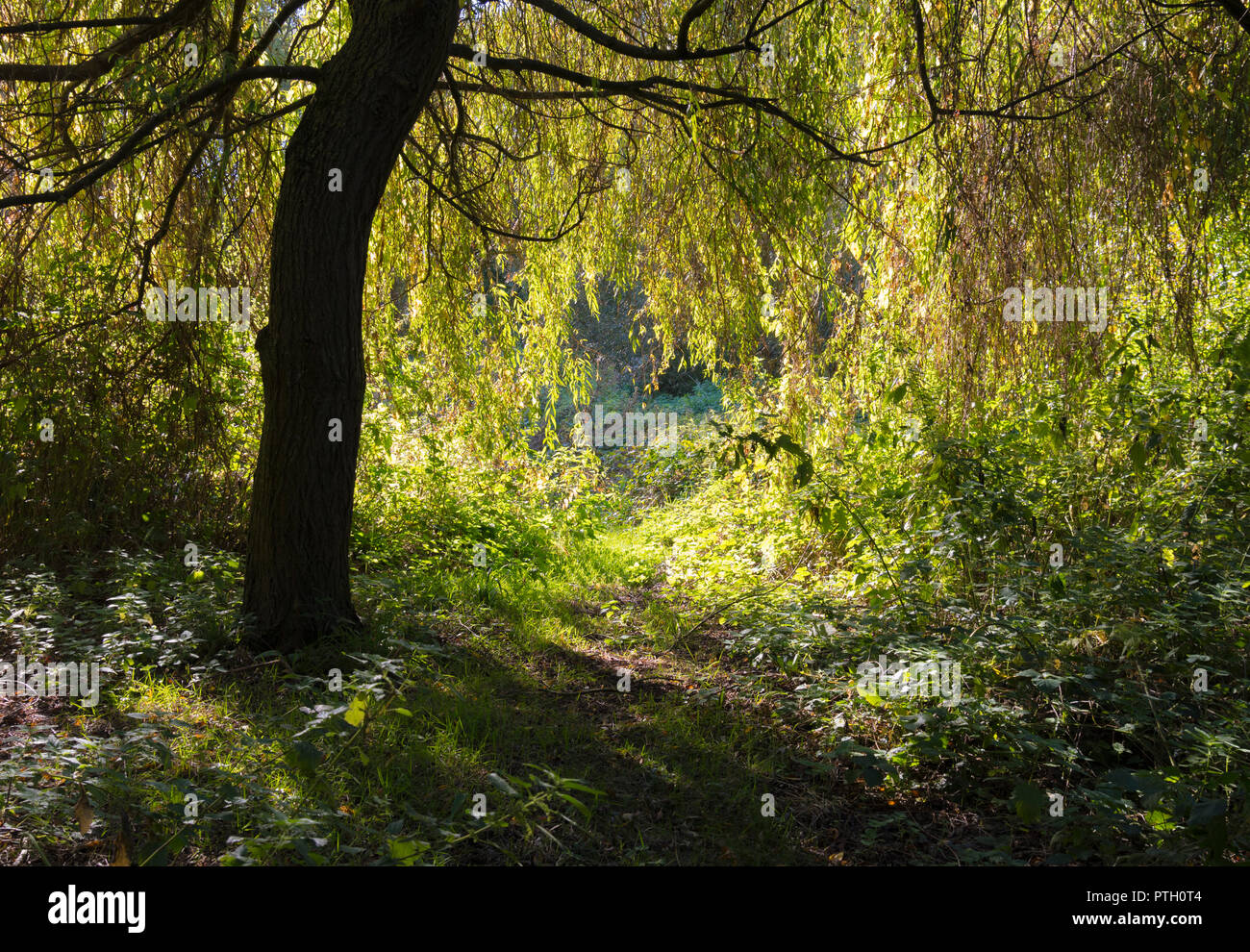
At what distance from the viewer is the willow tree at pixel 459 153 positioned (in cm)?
370

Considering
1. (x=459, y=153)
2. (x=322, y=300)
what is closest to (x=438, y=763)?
(x=322, y=300)

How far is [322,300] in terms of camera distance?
3.72 metres

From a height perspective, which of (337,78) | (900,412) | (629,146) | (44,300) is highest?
(629,146)

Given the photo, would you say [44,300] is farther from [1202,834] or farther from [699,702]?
[1202,834]

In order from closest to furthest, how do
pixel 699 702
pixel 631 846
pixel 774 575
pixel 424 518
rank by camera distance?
pixel 631 846 → pixel 699 702 → pixel 774 575 → pixel 424 518

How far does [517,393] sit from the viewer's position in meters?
6.89

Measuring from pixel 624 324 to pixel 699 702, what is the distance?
692 inches

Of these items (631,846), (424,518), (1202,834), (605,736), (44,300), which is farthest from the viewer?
(424,518)

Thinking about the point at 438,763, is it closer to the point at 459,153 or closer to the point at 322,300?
the point at 322,300

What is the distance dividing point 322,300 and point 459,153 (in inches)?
80.1

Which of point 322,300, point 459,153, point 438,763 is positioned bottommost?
point 438,763

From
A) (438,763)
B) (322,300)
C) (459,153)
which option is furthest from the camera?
(459,153)

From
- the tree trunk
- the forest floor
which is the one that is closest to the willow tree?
the tree trunk

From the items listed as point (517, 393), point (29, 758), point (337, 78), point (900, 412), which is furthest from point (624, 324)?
point (29, 758)
